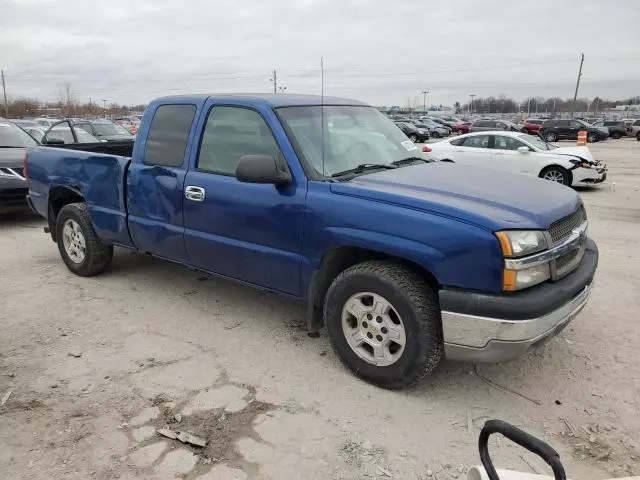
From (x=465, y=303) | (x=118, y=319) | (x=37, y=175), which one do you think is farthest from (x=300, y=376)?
(x=37, y=175)

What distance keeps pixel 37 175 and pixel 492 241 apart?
5.19 metres

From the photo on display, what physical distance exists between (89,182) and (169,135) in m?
1.27

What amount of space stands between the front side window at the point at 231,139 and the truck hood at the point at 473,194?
782 mm

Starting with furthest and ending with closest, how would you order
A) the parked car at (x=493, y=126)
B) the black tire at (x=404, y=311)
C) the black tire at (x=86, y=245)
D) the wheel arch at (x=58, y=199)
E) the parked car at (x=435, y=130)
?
the parked car at (x=435, y=130) → the parked car at (x=493, y=126) → the wheel arch at (x=58, y=199) → the black tire at (x=86, y=245) → the black tire at (x=404, y=311)

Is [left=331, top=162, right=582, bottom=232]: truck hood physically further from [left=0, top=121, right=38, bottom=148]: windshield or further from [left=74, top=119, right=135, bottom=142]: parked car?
[left=74, top=119, right=135, bottom=142]: parked car

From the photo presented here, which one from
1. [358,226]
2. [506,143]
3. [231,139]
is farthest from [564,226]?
[506,143]

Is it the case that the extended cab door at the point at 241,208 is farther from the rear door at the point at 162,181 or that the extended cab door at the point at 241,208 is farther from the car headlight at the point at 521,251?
the car headlight at the point at 521,251

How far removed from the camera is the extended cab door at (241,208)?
12.3 ft

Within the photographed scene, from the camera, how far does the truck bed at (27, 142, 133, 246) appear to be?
16.3 ft

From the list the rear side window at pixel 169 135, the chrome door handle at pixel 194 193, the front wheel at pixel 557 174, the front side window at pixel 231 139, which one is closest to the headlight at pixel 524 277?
the front side window at pixel 231 139

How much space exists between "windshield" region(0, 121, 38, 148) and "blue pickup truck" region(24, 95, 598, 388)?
5294mm

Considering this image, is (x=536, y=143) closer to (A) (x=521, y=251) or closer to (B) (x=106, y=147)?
(B) (x=106, y=147)

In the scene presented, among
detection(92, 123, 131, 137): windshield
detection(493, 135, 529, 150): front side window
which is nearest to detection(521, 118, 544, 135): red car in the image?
detection(493, 135, 529, 150): front side window

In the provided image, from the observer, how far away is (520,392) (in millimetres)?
3492
